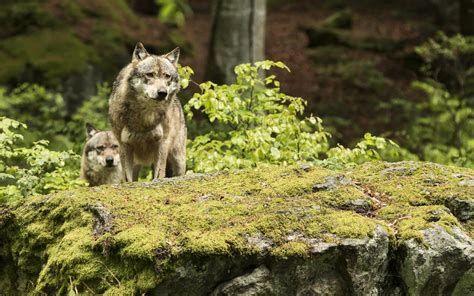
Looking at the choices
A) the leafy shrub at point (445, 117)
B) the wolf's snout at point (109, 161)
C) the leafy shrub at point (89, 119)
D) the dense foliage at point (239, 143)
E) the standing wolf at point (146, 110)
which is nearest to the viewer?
the dense foliage at point (239, 143)

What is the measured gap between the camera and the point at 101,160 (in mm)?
9625

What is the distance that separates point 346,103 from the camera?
21.1 metres

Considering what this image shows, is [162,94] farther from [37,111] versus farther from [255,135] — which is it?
[37,111]

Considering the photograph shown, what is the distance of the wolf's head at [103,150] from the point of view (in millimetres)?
9571

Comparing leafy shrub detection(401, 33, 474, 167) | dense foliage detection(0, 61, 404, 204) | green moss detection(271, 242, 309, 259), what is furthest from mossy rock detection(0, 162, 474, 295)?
leafy shrub detection(401, 33, 474, 167)

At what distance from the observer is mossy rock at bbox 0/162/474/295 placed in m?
5.37

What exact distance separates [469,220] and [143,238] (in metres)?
2.79

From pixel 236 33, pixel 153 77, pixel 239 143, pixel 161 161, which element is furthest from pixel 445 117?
pixel 153 77

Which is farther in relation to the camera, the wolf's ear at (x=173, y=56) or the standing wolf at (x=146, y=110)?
the wolf's ear at (x=173, y=56)

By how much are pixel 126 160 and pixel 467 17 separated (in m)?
16.2

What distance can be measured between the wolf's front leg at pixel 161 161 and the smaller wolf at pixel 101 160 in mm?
1219

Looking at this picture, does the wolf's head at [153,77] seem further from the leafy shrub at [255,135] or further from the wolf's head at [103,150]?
the wolf's head at [103,150]

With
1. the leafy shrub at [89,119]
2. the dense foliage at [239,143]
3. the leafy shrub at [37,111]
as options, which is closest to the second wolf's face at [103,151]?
the dense foliage at [239,143]

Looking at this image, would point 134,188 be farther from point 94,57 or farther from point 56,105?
point 94,57
